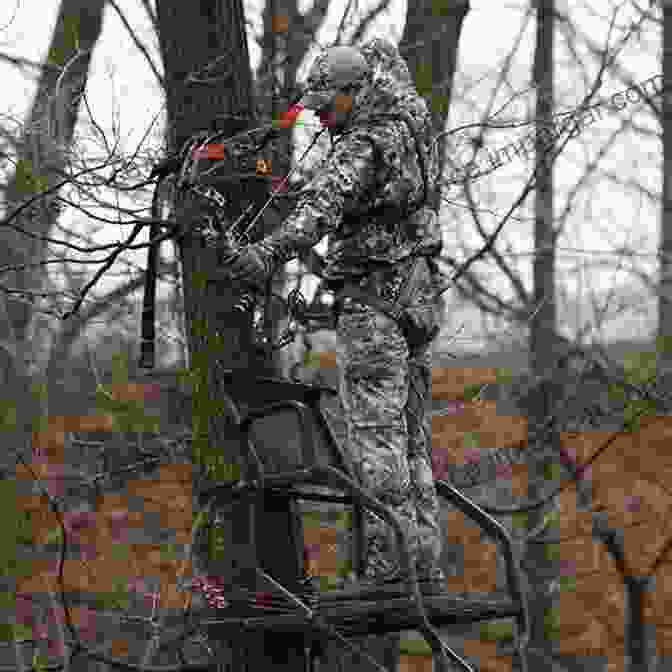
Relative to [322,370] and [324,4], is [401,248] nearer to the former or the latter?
[324,4]

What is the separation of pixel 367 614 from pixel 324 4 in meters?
7.20

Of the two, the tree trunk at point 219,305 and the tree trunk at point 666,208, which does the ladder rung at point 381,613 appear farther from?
the tree trunk at point 666,208

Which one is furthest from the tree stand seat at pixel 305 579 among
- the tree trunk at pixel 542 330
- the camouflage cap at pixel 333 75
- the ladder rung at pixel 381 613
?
the tree trunk at pixel 542 330

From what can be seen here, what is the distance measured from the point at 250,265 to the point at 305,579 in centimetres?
163

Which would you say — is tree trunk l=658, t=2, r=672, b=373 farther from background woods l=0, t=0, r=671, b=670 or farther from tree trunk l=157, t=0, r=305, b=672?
tree trunk l=157, t=0, r=305, b=672

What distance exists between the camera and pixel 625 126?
1306cm

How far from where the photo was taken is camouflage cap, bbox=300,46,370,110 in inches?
211

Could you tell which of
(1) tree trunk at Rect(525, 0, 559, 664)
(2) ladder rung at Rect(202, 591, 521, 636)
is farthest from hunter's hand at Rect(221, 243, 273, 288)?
(1) tree trunk at Rect(525, 0, 559, 664)

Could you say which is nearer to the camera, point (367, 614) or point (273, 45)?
point (367, 614)

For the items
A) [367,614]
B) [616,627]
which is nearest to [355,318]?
[367,614]

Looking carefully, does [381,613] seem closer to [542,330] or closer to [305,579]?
[305,579]

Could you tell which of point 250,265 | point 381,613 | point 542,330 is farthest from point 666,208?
point 250,265

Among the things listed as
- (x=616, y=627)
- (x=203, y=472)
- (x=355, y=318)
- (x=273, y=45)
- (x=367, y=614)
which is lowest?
(x=616, y=627)

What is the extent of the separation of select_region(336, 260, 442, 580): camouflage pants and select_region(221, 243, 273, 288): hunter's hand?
0.64 metres
